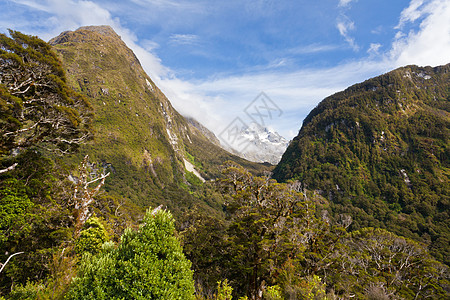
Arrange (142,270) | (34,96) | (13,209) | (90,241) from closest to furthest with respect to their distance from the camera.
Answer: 1. (142,270)
2. (13,209)
3. (34,96)
4. (90,241)

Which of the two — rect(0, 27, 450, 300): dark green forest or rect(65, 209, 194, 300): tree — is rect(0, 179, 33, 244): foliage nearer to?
rect(0, 27, 450, 300): dark green forest

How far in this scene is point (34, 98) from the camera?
1336 cm

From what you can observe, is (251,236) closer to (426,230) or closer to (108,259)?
(108,259)

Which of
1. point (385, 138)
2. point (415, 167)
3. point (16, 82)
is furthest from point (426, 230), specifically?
point (16, 82)

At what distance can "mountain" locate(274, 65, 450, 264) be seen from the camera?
304 ft

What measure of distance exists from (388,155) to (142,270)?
514 feet

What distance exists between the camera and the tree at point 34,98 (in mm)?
11562

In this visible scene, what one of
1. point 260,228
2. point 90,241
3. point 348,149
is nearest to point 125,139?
point 90,241

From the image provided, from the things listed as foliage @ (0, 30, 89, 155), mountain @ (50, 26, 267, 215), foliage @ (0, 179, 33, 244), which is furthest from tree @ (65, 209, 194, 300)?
mountain @ (50, 26, 267, 215)

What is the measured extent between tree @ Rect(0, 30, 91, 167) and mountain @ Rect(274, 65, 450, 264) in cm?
9213

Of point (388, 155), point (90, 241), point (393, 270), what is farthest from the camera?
point (388, 155)

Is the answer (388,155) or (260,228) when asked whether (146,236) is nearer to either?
(260,228)

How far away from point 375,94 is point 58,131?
193m

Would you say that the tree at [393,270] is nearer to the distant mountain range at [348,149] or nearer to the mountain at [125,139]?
the distant mountain range at [348,149]
